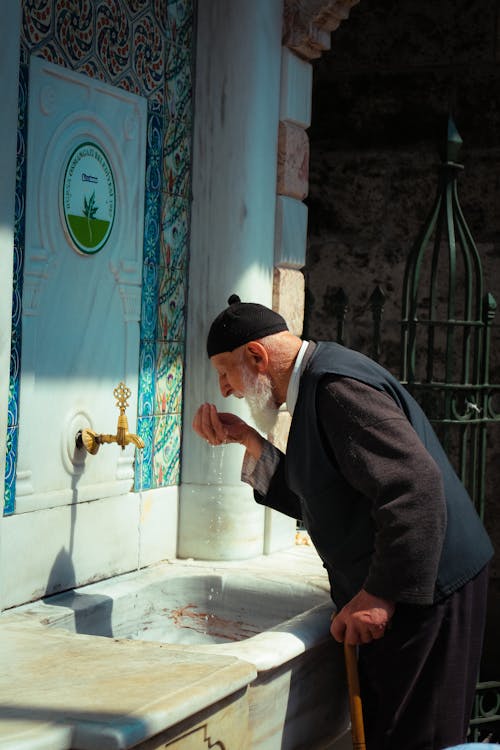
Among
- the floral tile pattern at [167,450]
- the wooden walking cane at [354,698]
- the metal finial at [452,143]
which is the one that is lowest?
the wooden walking cane at [354,698]

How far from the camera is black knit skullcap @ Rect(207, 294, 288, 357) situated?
3.51 m

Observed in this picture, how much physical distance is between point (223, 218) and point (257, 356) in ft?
3.91

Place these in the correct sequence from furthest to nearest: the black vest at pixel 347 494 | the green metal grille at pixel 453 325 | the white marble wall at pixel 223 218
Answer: the green metal grille at pixel 453 325 < the white marble wall at pixel 223 218 < the black vest at pixel 347 494

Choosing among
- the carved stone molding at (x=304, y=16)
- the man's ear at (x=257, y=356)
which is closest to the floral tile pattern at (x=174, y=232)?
the carved stone molding at (x=304, y=16)

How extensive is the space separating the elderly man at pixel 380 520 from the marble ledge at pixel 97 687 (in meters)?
0.48

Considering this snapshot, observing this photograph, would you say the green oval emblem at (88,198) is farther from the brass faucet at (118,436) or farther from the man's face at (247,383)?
the man's face at (247,383)

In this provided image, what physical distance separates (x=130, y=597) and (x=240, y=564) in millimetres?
652

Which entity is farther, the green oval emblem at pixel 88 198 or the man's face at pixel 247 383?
the green oval emblem at pixel 88 198

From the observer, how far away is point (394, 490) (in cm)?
309

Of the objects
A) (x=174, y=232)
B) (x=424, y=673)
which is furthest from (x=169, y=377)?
(x=424, y=673)

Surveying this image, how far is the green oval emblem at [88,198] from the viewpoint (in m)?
3.88

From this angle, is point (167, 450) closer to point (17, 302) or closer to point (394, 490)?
point (17, 302)

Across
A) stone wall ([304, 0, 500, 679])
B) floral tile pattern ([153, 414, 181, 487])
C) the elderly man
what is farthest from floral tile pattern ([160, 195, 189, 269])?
stone wall ([304, 0, 500, 679])

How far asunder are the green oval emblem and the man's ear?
0.80 meters
